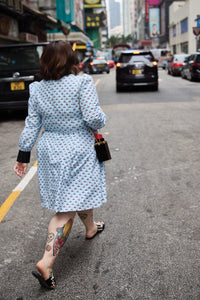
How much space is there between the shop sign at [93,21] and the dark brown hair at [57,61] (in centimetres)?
9235

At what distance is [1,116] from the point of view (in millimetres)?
11250

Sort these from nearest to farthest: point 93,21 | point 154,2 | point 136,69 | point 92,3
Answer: point 136,69, point 154,2, point 92,3, point 93,21

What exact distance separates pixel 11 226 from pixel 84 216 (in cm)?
94

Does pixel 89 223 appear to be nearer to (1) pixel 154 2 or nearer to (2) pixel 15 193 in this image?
(2) pixel 15 193

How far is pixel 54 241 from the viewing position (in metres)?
2.60

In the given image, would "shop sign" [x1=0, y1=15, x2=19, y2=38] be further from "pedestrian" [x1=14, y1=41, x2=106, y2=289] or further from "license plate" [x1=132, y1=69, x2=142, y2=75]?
"pedestrian" [x1=14, y1=41, x2=106, y2=289]

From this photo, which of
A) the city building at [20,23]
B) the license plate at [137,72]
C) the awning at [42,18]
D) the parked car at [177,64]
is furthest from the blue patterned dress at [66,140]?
the parked car at [177,64]

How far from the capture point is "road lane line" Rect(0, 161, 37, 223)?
13.6 feet

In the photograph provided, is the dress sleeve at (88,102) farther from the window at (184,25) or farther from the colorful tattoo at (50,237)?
the window at (184,25)

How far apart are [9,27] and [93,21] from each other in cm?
7443

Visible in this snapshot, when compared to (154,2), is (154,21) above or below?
below

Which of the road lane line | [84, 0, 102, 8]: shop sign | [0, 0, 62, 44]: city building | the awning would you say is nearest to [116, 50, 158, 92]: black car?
[0, 0, 62, 44]: city building

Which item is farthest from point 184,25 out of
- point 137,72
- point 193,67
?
point 137,72

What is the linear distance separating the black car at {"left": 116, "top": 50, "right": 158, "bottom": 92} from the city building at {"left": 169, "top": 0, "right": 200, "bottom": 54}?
32.6 meters
